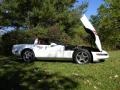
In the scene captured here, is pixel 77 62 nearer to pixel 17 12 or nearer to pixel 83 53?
pixel 83 53

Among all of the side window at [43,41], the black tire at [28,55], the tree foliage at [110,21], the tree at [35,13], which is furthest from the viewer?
the tree at [35,13]

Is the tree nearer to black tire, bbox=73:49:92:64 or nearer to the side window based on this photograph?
the side window

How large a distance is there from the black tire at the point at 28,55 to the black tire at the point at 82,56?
8.06 ft

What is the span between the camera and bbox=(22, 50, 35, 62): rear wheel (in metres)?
15.8

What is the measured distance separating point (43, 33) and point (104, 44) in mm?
8170

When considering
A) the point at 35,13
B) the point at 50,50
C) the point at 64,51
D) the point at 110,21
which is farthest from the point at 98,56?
the point at 110,21

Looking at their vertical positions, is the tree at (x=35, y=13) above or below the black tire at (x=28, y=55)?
above

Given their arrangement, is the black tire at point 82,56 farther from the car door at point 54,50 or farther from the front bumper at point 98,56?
the car door at point 54,50

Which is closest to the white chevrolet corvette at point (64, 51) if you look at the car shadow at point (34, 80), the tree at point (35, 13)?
the car shadow at point (34, 80)

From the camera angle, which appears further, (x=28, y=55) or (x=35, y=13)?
(x=35, y=13)

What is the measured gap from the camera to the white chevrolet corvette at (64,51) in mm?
14164

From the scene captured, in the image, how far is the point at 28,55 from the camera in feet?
52.1

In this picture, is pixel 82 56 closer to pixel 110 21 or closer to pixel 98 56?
pixel 98 56

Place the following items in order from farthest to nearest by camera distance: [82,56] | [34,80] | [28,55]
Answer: [28,55], [82,56], [34,80]
